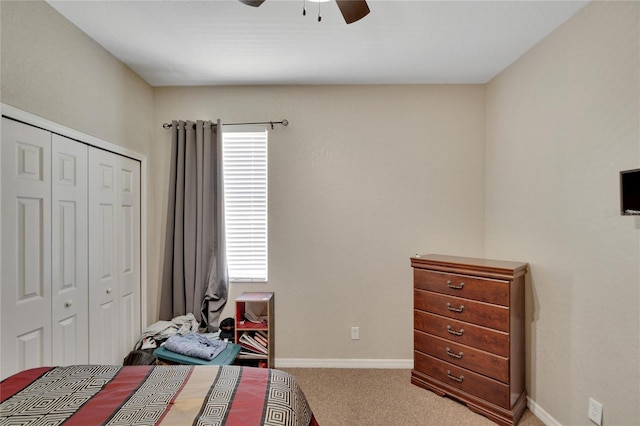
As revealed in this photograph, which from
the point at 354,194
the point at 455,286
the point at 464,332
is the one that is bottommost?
the point at 464,332

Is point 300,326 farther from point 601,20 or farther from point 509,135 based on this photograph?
point 601,20

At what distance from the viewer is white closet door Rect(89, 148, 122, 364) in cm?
214

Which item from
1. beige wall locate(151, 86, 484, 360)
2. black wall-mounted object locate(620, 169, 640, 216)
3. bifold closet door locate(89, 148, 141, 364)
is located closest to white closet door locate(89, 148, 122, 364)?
bifold closet door locate(89, 148, 141, 364)

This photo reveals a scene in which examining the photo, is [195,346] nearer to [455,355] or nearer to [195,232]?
[195,232]

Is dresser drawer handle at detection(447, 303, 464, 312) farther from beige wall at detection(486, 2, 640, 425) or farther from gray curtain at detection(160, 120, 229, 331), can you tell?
gray curtain at detection(160, 120, 229, 331)

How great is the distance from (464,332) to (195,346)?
2.13 meters

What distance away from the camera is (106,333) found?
2277mm

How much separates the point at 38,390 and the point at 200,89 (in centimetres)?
260

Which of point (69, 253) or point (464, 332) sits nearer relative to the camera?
point (69, 253)

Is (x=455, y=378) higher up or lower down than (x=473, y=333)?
lower down

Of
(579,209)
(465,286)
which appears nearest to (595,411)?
(465,286)

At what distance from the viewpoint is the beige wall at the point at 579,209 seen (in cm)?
156

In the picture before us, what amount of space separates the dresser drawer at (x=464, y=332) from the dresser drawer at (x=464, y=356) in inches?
1.5

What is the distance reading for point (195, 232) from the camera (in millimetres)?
2809
